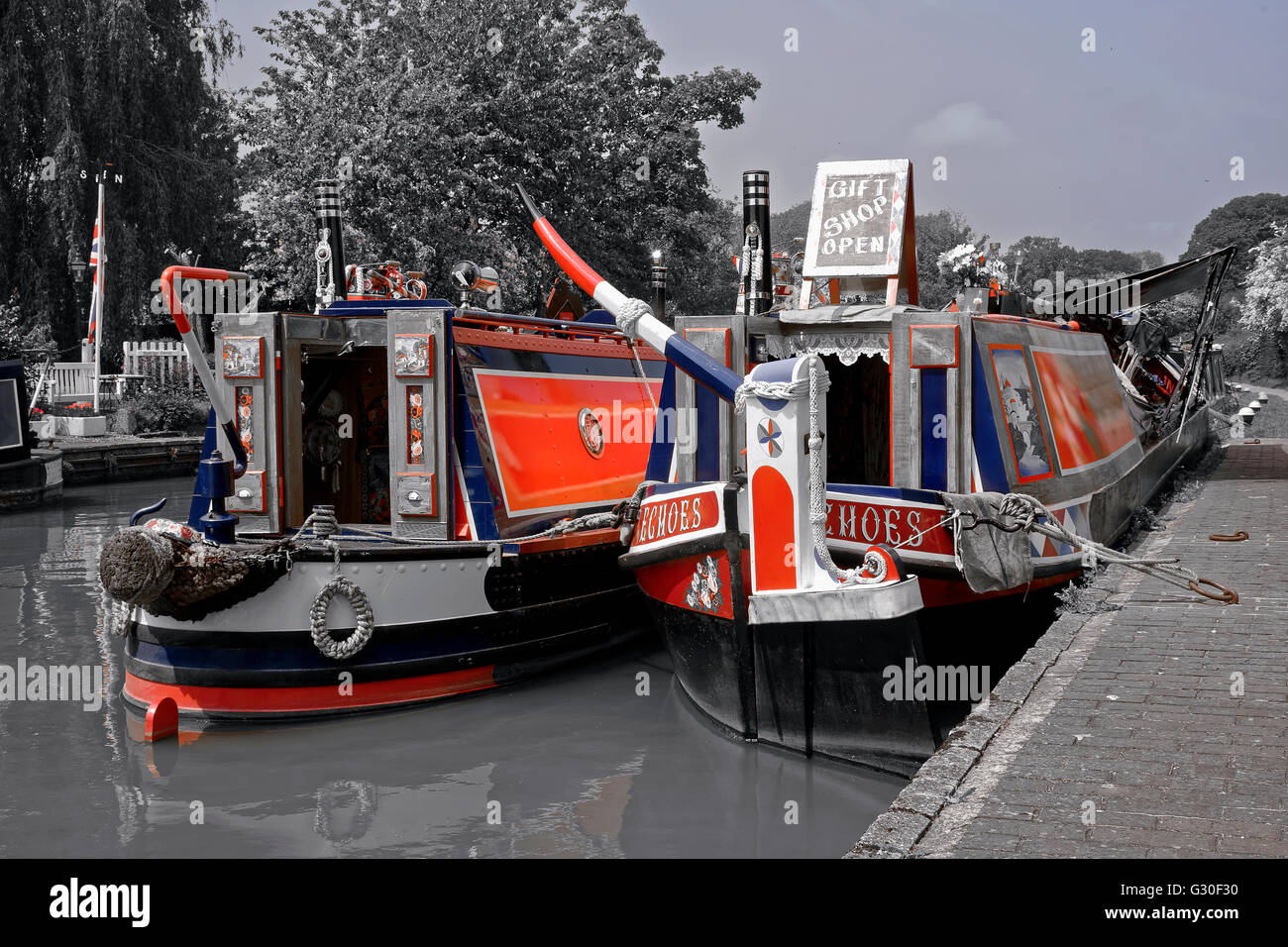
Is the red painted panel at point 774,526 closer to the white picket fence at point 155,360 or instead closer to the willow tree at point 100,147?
the willow tree at point 100,147

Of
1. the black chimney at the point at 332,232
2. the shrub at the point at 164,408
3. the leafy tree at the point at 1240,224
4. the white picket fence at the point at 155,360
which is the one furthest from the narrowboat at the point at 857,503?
the leafy tree at the point at 1240,224

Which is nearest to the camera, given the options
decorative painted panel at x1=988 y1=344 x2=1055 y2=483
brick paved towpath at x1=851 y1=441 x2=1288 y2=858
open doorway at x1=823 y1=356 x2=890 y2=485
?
brick paved towpath at x1=851 y1=441 x2=1288 y2=858

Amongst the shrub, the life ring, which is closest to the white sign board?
the life ring

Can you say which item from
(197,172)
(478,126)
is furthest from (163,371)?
(478,126)

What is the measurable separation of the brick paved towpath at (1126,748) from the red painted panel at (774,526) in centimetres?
132

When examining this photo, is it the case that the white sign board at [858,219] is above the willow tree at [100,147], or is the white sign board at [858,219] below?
below

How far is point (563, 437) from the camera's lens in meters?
10.3

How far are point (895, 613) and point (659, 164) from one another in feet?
72.9

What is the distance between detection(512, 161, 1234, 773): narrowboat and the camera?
21.1 ft

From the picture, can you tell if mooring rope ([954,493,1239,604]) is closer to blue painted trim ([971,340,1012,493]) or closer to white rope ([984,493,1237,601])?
white rope ([984,493,1237,601])

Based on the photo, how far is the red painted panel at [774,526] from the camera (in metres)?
6.42

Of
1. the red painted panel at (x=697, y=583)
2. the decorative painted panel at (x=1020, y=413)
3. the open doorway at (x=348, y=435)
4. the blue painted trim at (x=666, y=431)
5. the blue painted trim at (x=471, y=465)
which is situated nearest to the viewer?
the red painted panel at (x=697, y=583)

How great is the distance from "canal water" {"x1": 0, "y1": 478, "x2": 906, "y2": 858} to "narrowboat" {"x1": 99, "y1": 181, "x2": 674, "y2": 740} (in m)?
0.36
